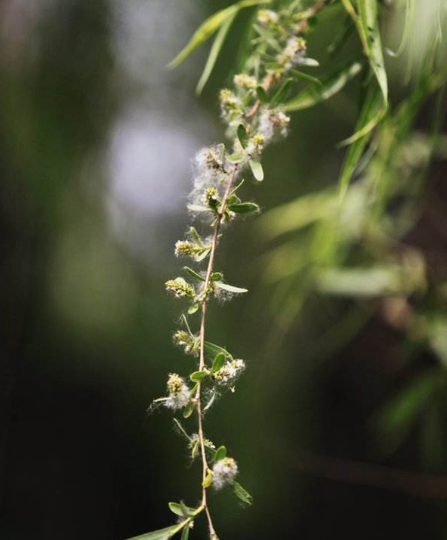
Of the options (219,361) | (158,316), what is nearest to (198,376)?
(219,361)

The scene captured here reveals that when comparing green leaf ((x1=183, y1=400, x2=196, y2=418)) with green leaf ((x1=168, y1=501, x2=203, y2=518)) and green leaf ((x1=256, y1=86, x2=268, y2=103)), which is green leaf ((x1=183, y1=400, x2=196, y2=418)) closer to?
green leaf ((x1=168, y1=501, x2=203, y2=518))

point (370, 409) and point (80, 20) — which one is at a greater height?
point (80, 20)

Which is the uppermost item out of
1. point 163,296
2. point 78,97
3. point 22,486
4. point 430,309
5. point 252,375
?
point 78,97

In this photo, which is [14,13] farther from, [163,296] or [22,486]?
[22,486]

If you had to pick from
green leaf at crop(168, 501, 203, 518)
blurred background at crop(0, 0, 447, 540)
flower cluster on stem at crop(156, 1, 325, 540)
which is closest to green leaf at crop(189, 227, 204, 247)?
flower cluster on stem at crop(156, 1, 325, 540)

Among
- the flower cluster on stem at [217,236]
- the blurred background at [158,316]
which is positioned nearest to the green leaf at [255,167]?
the flower cluster on stem at [217,236]

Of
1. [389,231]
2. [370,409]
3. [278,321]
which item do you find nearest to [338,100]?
[389,231]

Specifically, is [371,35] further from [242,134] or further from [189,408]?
[189,408]
